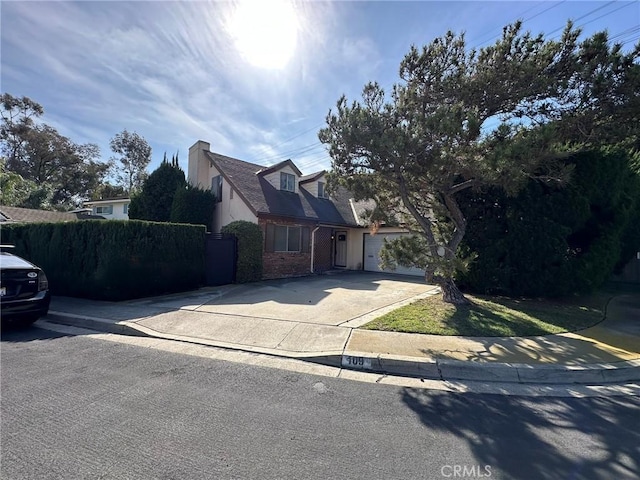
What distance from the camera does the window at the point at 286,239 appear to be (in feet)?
48.8

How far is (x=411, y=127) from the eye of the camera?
6.83 metres

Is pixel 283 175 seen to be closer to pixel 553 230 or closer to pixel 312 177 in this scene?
pixel 312 177

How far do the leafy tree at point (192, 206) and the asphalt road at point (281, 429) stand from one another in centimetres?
1108

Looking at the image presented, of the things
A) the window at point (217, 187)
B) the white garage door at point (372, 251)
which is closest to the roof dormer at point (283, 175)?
the window at point (217, 187)

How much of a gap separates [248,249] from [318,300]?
15.6ft

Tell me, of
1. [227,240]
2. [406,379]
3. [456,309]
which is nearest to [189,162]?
[227,240]

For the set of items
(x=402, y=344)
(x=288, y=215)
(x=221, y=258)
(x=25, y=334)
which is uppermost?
(x=288, y=215)

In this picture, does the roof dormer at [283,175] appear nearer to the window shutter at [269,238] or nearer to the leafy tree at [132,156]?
the window shutter at [269,238]

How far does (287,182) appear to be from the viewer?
17.9 m

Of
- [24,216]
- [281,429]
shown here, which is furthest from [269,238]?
[24,216]

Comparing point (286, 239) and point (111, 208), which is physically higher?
point (111, 208)

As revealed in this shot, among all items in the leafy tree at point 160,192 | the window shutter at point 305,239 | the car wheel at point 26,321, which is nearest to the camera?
the car wheel at point 26,321

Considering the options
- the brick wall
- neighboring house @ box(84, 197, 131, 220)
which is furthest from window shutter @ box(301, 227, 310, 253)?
neighboring house @ box(84, 197, 131, 220)

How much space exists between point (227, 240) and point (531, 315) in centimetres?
1026
